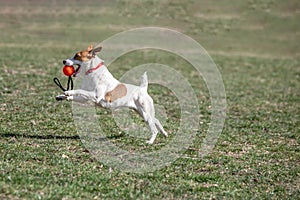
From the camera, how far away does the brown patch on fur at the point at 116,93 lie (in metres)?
10.8

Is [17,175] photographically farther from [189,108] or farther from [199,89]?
[199,89]

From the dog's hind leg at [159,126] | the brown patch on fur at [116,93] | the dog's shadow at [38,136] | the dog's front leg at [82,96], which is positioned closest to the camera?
the dog's front leg at [82,96]

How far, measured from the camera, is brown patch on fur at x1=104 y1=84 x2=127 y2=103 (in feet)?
35.3

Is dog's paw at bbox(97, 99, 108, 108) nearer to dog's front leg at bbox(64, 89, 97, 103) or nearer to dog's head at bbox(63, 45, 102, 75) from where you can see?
dog's front leg at bbox(64, 89, 97, 103)

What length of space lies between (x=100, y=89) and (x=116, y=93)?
1.12 ft

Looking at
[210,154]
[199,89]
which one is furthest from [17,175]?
[199,89]

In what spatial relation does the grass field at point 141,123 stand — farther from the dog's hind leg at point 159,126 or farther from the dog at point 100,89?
the dog at point 100,89

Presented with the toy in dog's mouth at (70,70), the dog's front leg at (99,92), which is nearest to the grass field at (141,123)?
the dog's front leg at (99,92)

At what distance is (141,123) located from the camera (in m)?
13.8

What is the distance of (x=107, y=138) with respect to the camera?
462 inches

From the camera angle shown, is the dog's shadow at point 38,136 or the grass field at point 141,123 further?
the dog's shadow at point 38,136

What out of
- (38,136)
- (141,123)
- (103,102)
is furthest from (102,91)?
(141,123)

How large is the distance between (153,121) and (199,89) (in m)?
10.6

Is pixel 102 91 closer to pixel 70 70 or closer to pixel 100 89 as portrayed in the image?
pixel 100 89
